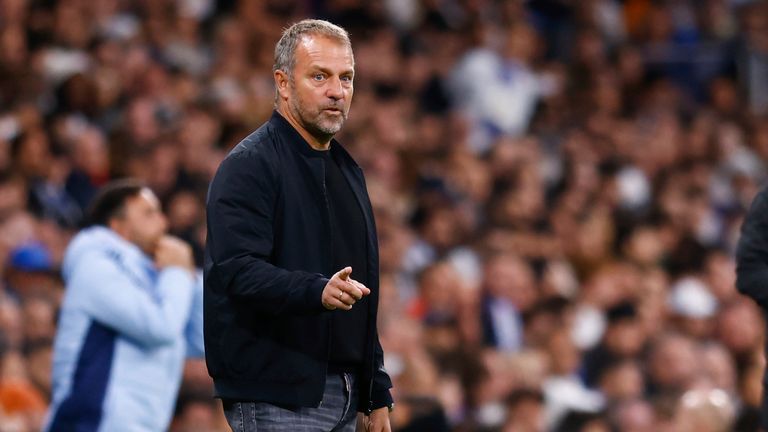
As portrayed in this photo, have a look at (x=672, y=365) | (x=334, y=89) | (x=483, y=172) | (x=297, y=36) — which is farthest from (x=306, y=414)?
(x=483, y=172)

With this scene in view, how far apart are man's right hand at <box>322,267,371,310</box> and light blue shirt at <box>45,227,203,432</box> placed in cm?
205

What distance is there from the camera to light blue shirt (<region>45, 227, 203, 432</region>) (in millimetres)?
5465

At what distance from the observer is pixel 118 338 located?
555 centimetres

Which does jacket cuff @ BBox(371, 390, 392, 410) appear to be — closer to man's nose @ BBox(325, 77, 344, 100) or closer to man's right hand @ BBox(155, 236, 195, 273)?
man's nose @ BBox(325, 77, 344, 100)

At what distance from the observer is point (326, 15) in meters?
12.4

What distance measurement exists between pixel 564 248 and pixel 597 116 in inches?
90.7

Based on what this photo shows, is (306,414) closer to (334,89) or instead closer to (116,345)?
(334,89)

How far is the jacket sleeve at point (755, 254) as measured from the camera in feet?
16.1

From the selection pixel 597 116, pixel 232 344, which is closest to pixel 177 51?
pixel 597 116

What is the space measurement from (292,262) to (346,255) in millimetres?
190

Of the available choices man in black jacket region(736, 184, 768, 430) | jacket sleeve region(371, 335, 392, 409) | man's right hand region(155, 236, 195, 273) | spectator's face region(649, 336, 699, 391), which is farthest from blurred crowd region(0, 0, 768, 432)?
jacket sleeve region(371, 335, 392, 409)

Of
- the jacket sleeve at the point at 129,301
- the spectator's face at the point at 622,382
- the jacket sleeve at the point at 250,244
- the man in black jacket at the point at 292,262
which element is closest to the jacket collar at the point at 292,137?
the man in black jacket at the point at 292,262

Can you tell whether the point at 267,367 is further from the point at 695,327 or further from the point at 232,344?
the point at 695,327

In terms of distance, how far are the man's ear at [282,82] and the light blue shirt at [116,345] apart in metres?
1.71
